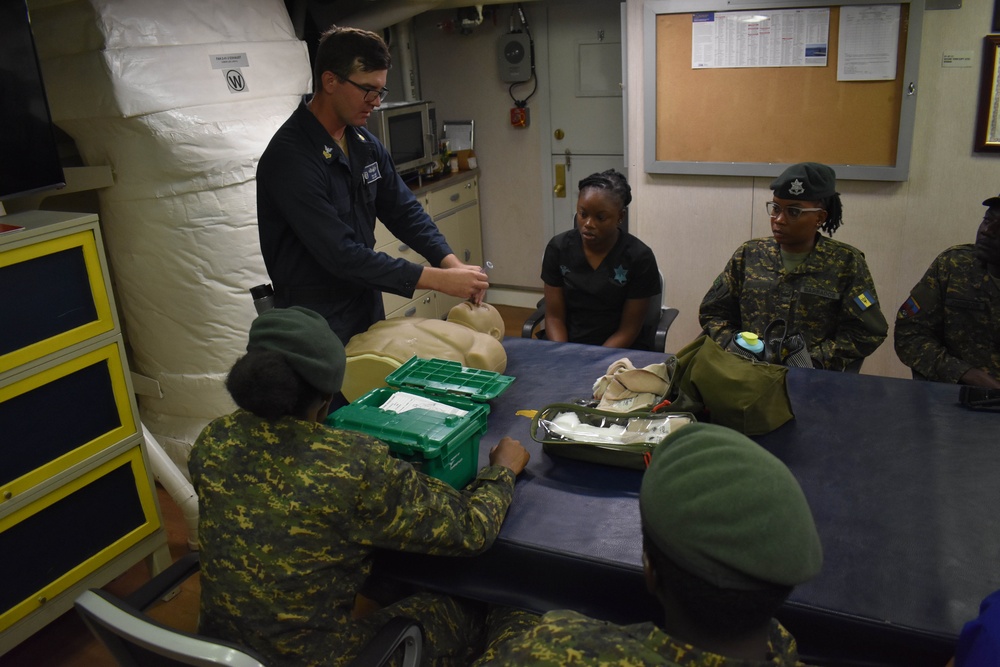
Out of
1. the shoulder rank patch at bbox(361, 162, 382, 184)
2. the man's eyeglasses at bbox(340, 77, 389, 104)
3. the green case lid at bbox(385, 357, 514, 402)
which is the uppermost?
the man's eyeglasses at bbox(340, 77, 389, 104)

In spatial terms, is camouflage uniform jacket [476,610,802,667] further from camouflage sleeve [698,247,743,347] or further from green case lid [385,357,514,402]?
camouflage sleeve [698,247,743,347]

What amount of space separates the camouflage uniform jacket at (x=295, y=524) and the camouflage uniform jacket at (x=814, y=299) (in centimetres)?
145

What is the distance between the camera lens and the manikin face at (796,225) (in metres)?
2.49

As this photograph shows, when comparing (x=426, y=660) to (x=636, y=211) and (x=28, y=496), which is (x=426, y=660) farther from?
(x=636, y=211)

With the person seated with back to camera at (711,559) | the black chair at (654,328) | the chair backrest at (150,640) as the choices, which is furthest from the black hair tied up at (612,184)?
the chair backrest at (150,640)

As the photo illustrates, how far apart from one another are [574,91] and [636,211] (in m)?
1.09

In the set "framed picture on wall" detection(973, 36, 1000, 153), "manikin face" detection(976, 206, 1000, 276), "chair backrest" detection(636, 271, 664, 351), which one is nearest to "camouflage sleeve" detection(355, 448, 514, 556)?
"chair backrest" detection(636, 271, 664, 351)

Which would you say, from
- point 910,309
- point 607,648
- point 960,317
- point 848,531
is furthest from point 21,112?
point 960,317

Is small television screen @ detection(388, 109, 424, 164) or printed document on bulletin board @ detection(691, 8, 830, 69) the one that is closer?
printed document on bulletin board @ detection(691, 8, 830, 69)

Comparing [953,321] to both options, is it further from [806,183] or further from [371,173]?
[371,173]

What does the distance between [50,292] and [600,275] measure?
5.72 feet

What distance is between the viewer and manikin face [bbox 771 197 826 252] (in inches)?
98.0

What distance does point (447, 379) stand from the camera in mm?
2057

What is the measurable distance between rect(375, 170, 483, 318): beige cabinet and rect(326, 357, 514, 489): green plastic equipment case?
87.3 inches
